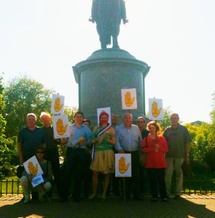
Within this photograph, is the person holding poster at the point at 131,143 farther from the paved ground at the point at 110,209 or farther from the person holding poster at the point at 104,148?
the paved ground at the point at 110,209

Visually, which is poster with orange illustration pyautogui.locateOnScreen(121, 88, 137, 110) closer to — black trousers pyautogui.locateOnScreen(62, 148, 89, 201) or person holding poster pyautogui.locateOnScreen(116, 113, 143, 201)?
person holding poster pyautogui.locateOnScreen(116, 113, 143, 201)

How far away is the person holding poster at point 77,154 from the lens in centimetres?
851

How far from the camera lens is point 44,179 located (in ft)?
28.3

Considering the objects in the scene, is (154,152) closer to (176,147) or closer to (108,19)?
(176,147)

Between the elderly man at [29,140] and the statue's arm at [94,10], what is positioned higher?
the statue's arm at [94,10]

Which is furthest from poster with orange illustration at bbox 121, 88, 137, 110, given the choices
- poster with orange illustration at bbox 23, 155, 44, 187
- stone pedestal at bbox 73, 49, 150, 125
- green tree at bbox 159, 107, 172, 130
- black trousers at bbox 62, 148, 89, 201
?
green tree at bbox 159, 107, 172, 130

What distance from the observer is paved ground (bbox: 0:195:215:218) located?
22.6 feet

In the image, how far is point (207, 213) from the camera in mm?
7145

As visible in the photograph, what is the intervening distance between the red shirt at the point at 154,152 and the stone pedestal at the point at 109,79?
3.72 meters

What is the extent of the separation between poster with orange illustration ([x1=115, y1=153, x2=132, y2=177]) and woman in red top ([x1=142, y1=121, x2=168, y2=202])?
1.47ft

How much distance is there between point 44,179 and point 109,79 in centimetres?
494

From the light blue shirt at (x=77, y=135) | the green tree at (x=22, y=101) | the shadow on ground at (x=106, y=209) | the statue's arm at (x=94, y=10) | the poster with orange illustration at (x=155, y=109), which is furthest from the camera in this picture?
the green tree at (x=22, y=101)

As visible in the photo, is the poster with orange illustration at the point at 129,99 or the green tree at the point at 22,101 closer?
the poster with orange illustration at the point at 129,99

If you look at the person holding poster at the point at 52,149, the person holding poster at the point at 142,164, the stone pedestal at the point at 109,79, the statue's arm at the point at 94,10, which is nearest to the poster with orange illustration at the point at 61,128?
the person holding poster at the point at 52,149
